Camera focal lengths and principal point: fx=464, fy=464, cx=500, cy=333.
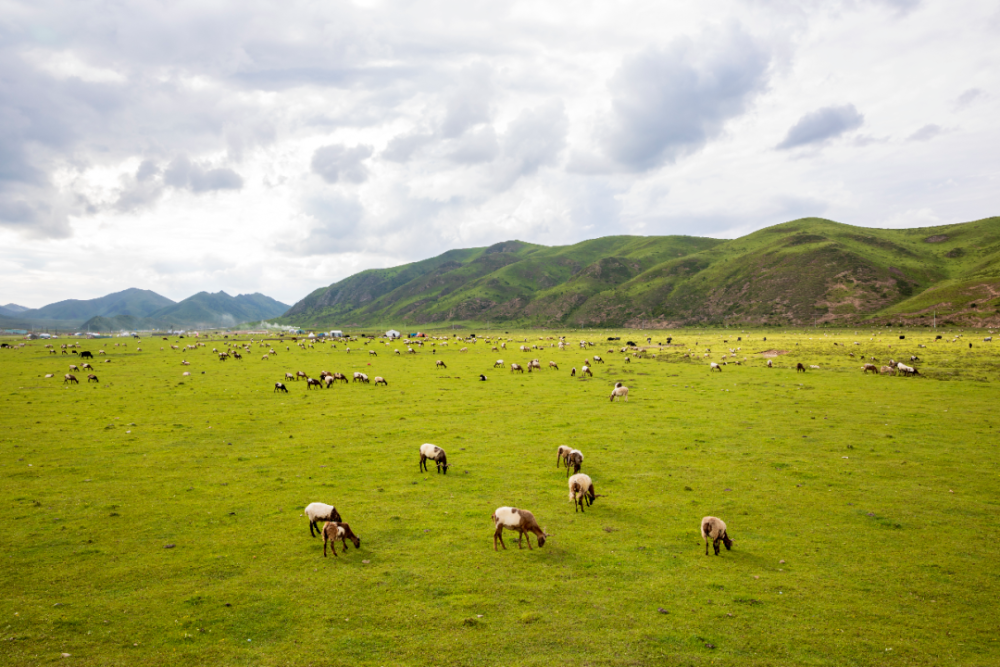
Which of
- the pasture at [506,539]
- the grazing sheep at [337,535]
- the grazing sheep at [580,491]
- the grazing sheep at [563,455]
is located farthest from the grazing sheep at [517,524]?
the grazing sheep at [563,455]

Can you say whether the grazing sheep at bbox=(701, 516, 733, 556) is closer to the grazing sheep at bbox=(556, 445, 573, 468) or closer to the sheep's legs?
the sheep's legs

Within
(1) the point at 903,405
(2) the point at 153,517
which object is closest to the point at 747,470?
(1) the point at 903,405

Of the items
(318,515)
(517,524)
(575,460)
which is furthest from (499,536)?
(575,460)

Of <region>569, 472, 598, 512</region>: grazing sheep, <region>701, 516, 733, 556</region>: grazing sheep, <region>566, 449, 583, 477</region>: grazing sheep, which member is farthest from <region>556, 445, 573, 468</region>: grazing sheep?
<region>701, 516, 733, 556</region>: grazing sheep

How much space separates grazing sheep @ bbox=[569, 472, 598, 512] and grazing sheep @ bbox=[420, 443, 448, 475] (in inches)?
257

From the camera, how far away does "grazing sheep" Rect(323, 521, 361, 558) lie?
47.6 ft

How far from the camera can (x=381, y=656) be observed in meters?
10.2

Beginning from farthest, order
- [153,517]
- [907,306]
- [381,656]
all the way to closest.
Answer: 1. [907,306]
2. [153,517]
3. [381,656]

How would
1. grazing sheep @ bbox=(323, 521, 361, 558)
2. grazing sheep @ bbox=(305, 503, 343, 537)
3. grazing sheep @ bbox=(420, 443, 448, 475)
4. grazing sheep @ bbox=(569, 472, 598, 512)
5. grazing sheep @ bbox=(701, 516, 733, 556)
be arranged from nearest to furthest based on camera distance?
grazing sheep @ bbox=(323, 521, 361, 558) → grazing sheep @ bbox=(701, 516, 733, 556) → grazing sheep @ bbox=(305, 503, 343, 537) → grazing sheep @ bbox=(569, 472, 598, 512) → grazing sheep @ bbox=(420, 443, 448, 475)

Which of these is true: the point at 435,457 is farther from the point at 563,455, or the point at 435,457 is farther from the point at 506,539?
the point at 506,539

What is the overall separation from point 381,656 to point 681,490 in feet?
45.8

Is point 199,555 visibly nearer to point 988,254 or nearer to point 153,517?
point 153,517

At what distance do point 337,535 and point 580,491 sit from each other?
29.2 feet

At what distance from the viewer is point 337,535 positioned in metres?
14.5
